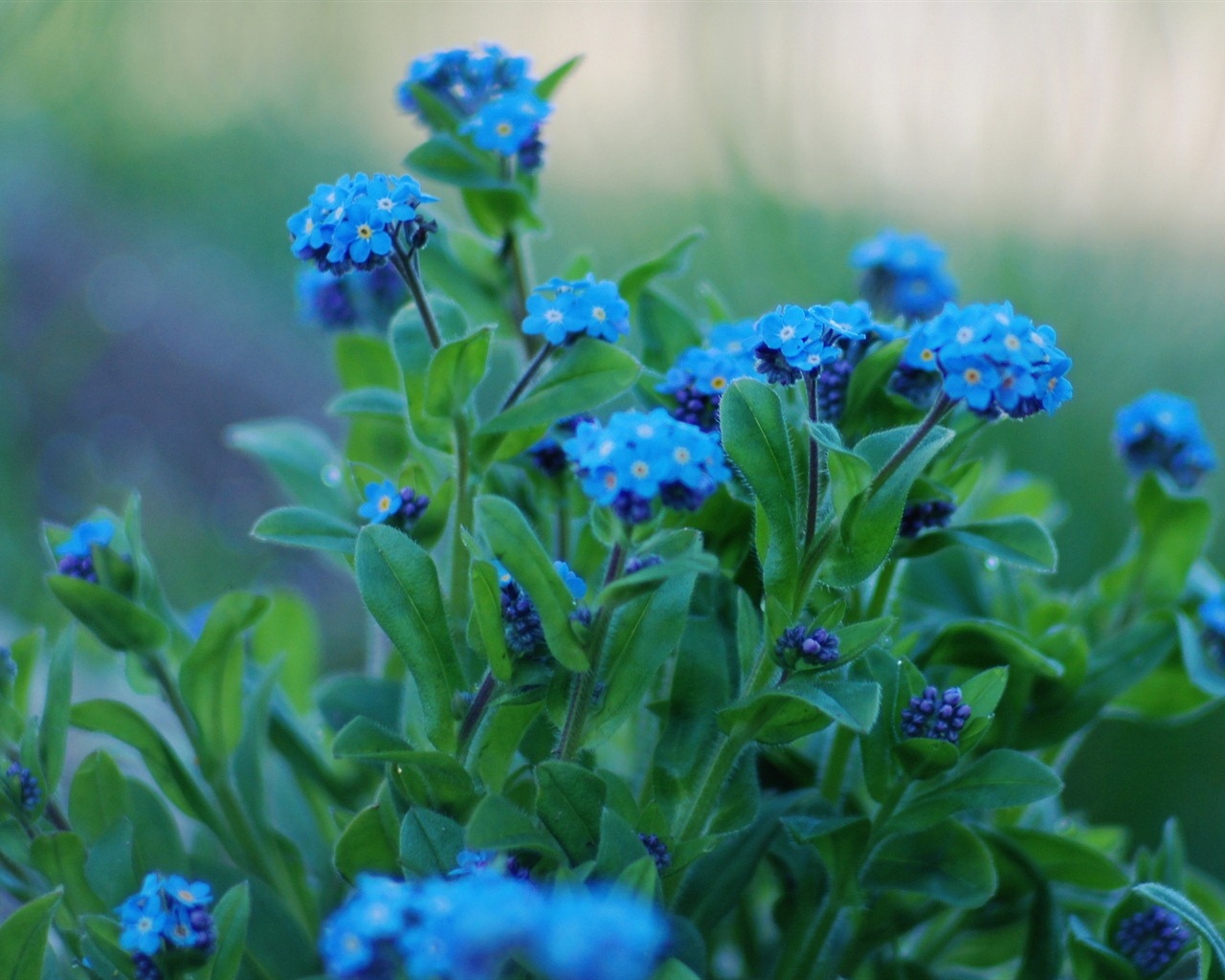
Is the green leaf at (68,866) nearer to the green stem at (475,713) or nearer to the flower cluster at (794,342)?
the green stem at (475,713)

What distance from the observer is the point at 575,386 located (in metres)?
1.29

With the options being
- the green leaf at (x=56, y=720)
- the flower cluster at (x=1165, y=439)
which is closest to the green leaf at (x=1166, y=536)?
the flower cluster at (x=1165, y=439)

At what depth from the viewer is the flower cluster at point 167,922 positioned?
3.70 feet

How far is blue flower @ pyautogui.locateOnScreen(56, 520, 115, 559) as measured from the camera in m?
1.43

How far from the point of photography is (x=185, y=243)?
16.0 feet

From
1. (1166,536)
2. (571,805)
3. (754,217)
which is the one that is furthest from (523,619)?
(754,217)

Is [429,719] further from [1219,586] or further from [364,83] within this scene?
[364,83]

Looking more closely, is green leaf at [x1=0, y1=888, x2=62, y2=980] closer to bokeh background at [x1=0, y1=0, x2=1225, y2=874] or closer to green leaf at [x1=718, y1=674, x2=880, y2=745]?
green leaf at [x1=718, y1=674, x2=880, y2=745]

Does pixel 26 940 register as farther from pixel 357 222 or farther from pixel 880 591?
pixel 880 591

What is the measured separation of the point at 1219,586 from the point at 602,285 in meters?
1.16

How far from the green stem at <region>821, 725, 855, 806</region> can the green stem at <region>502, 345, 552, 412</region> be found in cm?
59

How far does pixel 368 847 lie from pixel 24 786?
41cm

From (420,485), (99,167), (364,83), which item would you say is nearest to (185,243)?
(99,167)

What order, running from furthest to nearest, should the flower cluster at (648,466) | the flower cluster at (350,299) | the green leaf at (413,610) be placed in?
the flower cluster at (350,299) < the green leaf at (413,610) < the flower cluster at (648,466)
